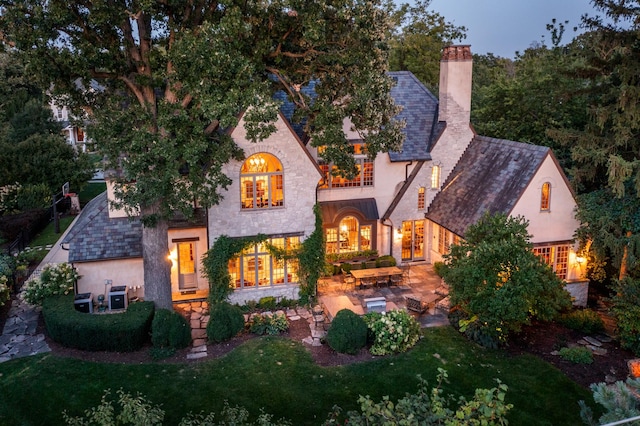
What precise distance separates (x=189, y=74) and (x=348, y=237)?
11.7 meters

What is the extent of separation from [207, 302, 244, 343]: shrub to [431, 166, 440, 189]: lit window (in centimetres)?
1194

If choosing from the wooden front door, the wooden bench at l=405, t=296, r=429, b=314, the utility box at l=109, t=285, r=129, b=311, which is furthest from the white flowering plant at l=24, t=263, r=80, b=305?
the wooden bench at l=405, t=296, r=429, b=314

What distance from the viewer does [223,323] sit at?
1856cm

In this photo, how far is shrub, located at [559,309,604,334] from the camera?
20.0m

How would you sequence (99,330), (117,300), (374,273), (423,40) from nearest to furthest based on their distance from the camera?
(99,330) → (117,300) → (374,273) → (423,40)

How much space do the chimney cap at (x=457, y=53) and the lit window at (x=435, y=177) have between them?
498 cm

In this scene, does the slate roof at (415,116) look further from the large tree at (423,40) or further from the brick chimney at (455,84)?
the large tree at (423,40)

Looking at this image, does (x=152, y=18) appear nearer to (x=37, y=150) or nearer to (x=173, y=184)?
(x=173, y=184)

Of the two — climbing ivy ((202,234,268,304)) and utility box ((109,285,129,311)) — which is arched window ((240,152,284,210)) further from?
utility box ((109,285,129,311))

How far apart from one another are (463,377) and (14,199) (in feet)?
91.5

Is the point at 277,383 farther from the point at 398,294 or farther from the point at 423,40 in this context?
the point at 423,40

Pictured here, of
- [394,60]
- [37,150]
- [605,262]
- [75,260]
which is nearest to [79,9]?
[75,260]

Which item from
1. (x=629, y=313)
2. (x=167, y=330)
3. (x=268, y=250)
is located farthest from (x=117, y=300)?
(x=629, y=313)

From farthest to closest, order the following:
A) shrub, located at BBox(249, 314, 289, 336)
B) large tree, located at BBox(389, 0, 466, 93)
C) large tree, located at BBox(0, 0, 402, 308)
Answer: large tree, located at BBox(389, 0, 466, 93), shrub, located at BBox(249, 314, 289, 336), large tree, located at BBox(0, 0, 402, 308)
